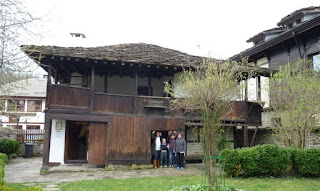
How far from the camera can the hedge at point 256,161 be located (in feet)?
30.5

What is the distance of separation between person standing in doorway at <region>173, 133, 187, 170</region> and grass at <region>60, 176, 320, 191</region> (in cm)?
247

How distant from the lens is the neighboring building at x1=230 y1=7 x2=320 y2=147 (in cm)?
1323

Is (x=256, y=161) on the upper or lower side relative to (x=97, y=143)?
lower

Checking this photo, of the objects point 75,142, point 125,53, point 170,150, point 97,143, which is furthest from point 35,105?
point 170,150

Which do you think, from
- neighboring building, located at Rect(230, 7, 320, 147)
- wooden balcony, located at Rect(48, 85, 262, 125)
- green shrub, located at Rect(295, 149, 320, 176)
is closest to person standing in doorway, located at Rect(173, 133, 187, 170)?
wooden balcony, located at Rect(48, 85, 262, 125)

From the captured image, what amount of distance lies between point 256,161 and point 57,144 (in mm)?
8770

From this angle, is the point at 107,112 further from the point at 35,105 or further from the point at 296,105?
the point at 35,105

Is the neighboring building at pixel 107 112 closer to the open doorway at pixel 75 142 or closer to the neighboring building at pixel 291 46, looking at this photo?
the open doorway at pixel 75 142

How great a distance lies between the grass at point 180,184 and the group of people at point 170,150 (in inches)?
101

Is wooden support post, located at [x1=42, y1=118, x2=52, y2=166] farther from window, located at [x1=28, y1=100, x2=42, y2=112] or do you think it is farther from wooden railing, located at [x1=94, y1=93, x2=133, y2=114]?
window, located at [x1=28, y1=100, x2=42, y2=112]

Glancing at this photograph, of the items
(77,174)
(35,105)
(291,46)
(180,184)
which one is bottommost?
(77,174)

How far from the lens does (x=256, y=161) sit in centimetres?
932

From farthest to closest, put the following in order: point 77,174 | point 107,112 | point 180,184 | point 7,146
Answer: point 7,146 < point 107,112 < point 77,174 < point 180,184

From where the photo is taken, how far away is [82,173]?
35.0 ft
